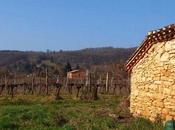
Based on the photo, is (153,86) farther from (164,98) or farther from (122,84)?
(122,84)

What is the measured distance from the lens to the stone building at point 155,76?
1526 centimetres

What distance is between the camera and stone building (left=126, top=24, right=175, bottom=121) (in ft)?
50.1

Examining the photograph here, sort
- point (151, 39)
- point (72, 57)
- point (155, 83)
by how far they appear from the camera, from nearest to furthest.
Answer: point (155, 83)
point (151, 39)
point (72, 57)

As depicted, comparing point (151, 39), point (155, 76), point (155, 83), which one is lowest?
point (155, 83)

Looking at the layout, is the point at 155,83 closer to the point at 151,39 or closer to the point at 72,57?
the point at 151,39

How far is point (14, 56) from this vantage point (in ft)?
465

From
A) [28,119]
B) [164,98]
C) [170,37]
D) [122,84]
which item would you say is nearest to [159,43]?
[170,37]

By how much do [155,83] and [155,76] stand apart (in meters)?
0.25

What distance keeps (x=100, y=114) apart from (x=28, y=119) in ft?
9.38

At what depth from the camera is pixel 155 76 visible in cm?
1641

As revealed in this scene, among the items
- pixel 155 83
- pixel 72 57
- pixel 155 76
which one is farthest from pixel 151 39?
pixel 72 57

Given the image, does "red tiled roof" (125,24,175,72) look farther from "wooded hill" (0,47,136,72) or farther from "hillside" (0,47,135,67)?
"hillside" (0,47,135,67)

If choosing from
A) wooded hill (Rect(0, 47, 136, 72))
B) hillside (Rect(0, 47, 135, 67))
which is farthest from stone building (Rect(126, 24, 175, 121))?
hillside (Rect(0, 47, 135, 67))

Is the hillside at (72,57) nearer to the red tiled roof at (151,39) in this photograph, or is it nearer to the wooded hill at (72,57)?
the wooded hill at (72,57)
